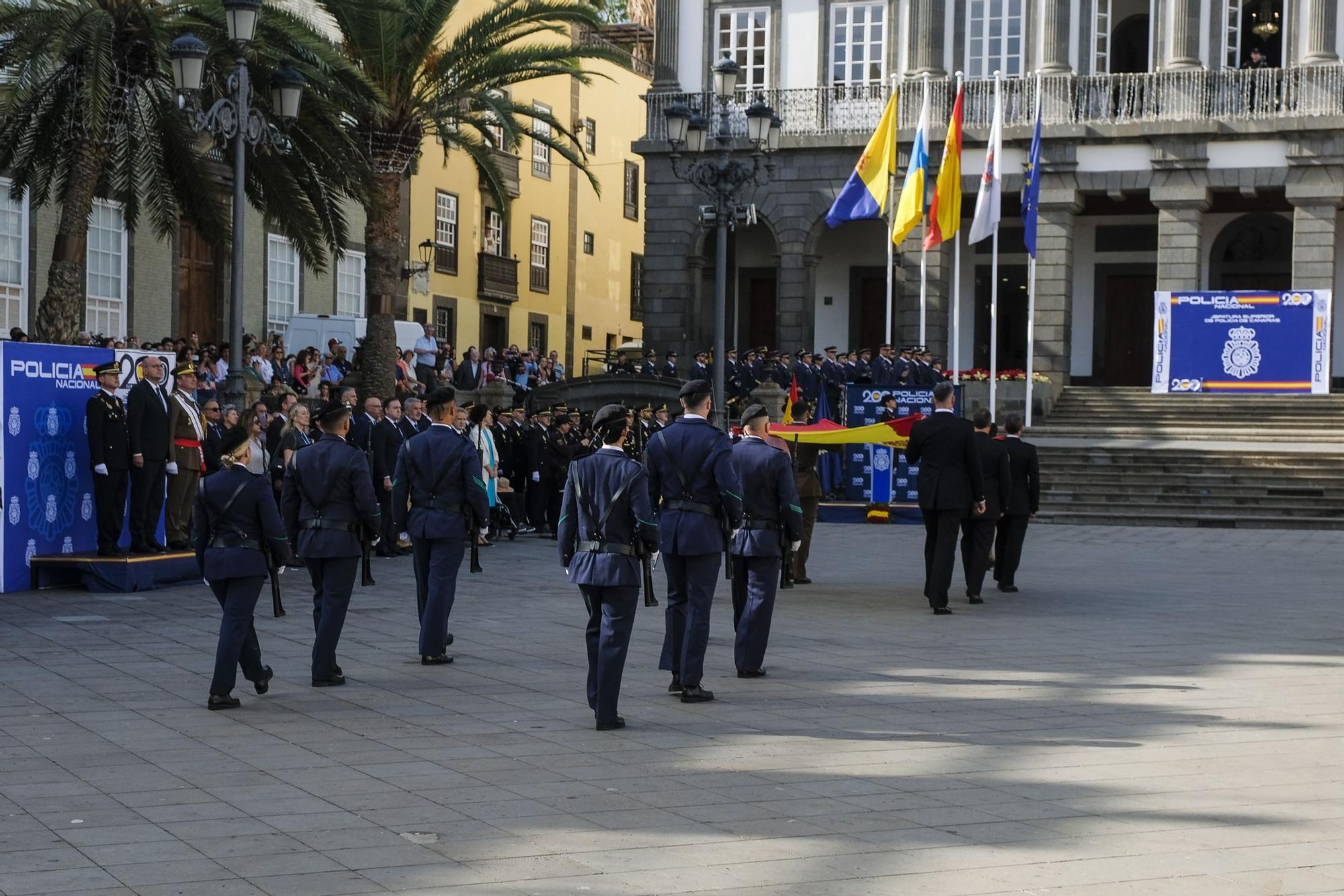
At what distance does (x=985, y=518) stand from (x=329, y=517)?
690 cm

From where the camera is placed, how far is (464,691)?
34.6ft

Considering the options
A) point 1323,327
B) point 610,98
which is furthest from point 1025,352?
point 610,98

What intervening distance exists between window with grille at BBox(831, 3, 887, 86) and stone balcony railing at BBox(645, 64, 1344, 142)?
46cm

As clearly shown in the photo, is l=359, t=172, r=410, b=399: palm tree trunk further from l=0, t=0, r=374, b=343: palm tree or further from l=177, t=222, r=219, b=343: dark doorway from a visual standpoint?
l=177, t=222, r=219, b=343: dark doorway

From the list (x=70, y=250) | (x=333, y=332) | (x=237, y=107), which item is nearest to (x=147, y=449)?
(x=237, y=107)

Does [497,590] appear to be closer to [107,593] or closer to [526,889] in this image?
[107,593]

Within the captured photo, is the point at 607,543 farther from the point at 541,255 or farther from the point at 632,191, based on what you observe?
the point at 632,191

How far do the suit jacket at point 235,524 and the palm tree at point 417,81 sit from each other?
13153 millimetres

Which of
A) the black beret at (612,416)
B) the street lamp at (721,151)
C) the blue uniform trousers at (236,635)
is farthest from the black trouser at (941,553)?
the street lamp at (721,151)

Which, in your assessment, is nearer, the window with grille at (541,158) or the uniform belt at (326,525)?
the uniform belt at (326,525)

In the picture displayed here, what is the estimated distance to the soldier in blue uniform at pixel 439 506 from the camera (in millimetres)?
11500

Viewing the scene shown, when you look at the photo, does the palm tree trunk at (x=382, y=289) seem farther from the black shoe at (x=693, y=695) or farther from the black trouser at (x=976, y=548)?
the black shoe at (x=693, y=695)

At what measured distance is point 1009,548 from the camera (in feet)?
54.6

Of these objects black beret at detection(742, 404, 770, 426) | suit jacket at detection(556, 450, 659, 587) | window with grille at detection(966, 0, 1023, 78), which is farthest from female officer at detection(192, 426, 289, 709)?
window with grille at detection(966, 0, 1023, 78)
